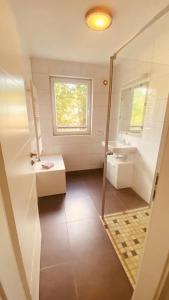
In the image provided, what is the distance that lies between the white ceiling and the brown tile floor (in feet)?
7.77

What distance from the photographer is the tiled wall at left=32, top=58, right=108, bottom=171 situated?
2.60m

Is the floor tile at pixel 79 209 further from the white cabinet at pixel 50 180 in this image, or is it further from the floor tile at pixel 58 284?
the floor tile at pixel 58 284

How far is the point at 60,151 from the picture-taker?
307 cm

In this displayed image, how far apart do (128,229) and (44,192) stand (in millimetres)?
1409

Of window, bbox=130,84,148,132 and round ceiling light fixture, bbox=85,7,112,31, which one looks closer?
round ceiling light fixture, bbox=85,7,112,31

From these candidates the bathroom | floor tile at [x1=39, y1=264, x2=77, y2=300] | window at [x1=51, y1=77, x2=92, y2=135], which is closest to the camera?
the bathroom

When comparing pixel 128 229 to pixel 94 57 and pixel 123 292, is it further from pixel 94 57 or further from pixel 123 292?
pixel 94 57

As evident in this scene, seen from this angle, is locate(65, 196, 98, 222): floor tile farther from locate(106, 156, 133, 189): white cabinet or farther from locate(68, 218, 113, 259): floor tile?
locate(106, 156, 133, 189): white cabinet

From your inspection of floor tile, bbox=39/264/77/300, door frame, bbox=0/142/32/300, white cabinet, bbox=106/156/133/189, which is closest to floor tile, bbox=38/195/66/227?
floor tile, bbox=39/264/77/300

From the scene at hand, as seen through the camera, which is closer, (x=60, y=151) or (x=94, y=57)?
(x=94, y=57)

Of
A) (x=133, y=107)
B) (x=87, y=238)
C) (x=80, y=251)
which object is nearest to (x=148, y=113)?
(x=133, y=107)

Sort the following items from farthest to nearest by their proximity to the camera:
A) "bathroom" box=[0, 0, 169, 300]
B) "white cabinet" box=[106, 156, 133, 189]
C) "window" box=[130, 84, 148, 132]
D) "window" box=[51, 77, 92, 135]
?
1. "window" box=[51, 77, 92, 135]
2. "white cabinet" box=[106, 156, 133, 189]
3. "window" box=[130, 84, 148, 132]
4. "bathroom" box=[0, 0, 169, 300]

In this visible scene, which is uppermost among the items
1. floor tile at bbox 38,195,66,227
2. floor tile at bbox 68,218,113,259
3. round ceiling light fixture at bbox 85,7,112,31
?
round ceiling light fixture at bbox 85,7,112,31

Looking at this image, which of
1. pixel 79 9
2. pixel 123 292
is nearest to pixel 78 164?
pixel 123 292
